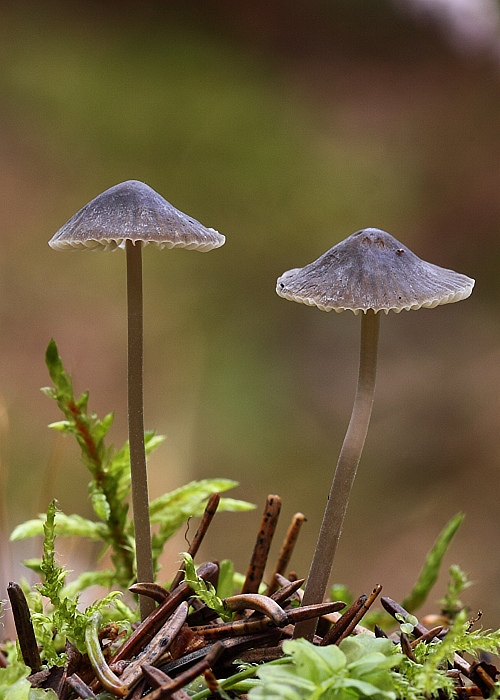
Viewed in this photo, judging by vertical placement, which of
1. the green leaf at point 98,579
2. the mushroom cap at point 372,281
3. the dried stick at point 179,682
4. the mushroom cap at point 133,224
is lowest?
the green leaf at point 98,579

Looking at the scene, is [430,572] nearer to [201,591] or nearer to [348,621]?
[348,621]

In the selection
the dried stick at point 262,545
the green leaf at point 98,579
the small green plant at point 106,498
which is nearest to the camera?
the dried stick at point 262,545

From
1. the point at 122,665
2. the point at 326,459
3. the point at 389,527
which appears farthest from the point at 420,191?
the point at 122,665

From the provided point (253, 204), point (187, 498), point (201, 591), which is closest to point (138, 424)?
point (201, 591)

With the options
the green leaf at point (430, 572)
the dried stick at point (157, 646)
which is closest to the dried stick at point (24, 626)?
A: the dried stick at point (157, 646)

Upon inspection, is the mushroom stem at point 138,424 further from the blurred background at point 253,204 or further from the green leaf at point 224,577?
the blurred background at point 253,204

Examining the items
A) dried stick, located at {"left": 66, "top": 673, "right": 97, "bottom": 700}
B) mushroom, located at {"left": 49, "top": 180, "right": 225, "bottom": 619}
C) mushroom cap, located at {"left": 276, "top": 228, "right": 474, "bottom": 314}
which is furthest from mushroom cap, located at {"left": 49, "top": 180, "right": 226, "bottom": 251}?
dried stick, located at {"left": 66, "top": 673, "right": 97, "bottom": 700}
